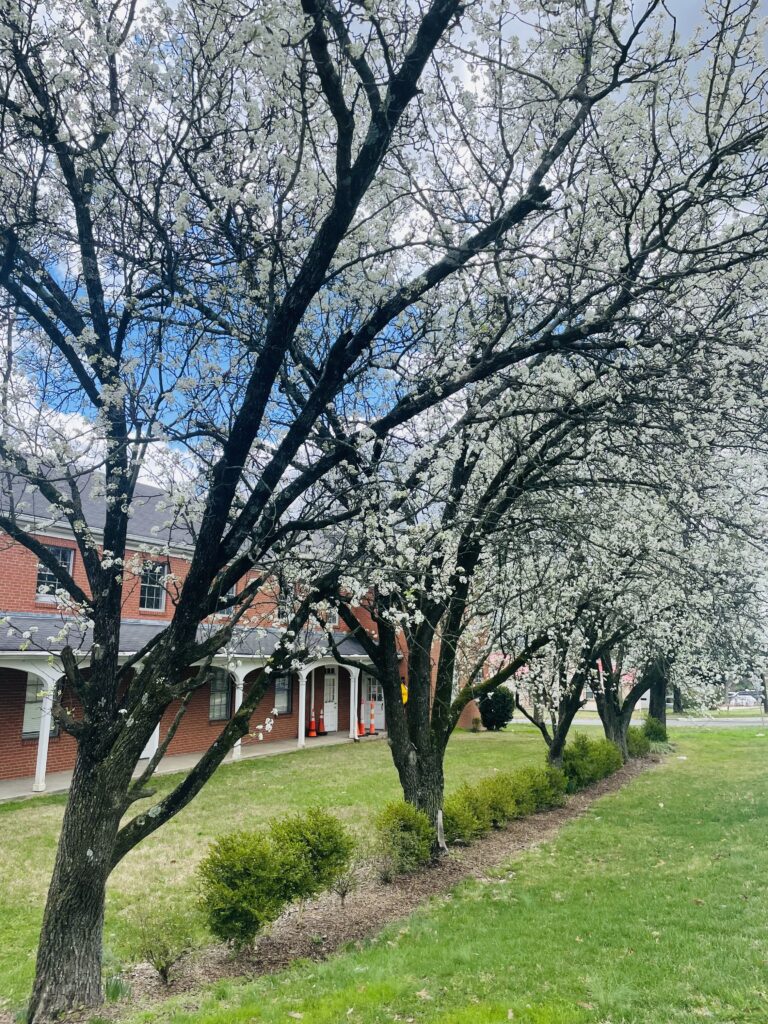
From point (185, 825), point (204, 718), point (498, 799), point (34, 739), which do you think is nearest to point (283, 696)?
point (204, 718)

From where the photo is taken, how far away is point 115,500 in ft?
18.6

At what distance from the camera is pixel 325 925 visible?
7.03 meters

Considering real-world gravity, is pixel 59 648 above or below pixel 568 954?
above

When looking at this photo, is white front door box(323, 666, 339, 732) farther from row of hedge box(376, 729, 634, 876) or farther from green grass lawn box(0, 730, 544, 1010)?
row of hedge box(376, 729, 634, 876)

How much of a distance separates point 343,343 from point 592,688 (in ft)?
50.5

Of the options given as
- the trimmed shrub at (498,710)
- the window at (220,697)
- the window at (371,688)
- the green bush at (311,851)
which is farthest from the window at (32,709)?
the trimmed shrub at (498,710)

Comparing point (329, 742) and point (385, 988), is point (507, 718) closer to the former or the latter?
point (329, 742)

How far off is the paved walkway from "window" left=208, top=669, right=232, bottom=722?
4.23 ft

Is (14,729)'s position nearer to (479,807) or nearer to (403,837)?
(479,807)

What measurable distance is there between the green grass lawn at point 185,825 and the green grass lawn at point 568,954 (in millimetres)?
1531

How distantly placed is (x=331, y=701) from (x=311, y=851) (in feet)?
67.3

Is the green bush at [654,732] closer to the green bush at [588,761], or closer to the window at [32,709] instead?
the green bush at [588,761]

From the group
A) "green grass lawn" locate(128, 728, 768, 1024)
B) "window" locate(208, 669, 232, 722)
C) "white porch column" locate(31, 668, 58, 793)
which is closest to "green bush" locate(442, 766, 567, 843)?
"green grass lawn" locate(128, 728, 768, 1024)

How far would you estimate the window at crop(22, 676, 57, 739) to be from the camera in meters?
15.9
